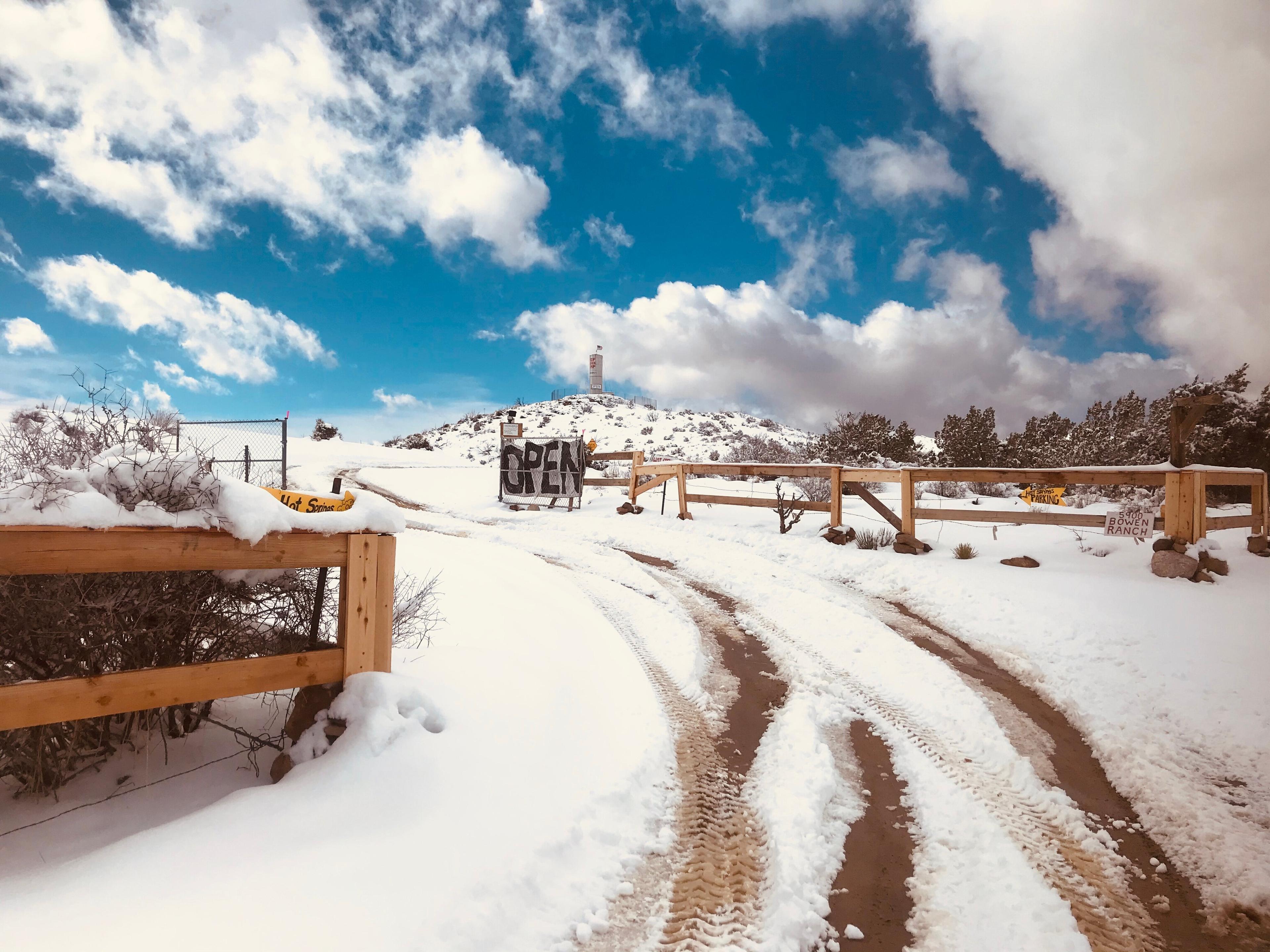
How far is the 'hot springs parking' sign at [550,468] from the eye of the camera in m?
15.0

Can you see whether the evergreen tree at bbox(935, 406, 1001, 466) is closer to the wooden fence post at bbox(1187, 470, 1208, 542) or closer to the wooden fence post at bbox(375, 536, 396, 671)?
the wooden fence post at bbox(1187, 470, 1208, 542)

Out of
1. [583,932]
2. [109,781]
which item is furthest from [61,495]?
[583,932]

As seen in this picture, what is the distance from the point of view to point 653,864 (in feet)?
8.57

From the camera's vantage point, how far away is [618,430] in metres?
48.3

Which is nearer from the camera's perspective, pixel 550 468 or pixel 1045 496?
pixel 550 468

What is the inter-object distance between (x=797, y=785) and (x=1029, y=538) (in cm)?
821

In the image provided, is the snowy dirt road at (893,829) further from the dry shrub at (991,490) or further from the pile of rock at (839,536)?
the dry shrub at (991,490)

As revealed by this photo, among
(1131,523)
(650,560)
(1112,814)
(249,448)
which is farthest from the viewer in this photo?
(249,448)

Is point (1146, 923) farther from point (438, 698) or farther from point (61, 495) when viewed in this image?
point (61, 495)

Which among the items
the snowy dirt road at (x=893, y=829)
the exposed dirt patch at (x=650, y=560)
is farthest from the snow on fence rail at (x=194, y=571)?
the exposed dirt patch at (x=650, y=560)

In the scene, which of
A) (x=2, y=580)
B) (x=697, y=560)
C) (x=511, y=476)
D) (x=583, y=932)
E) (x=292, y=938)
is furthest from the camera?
(x=511, y=476)

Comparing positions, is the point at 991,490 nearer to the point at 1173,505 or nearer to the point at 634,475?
the point at 634,475

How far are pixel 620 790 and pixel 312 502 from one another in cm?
230

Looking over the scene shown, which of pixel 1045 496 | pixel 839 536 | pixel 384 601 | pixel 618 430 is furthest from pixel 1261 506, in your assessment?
pixel 618 430
